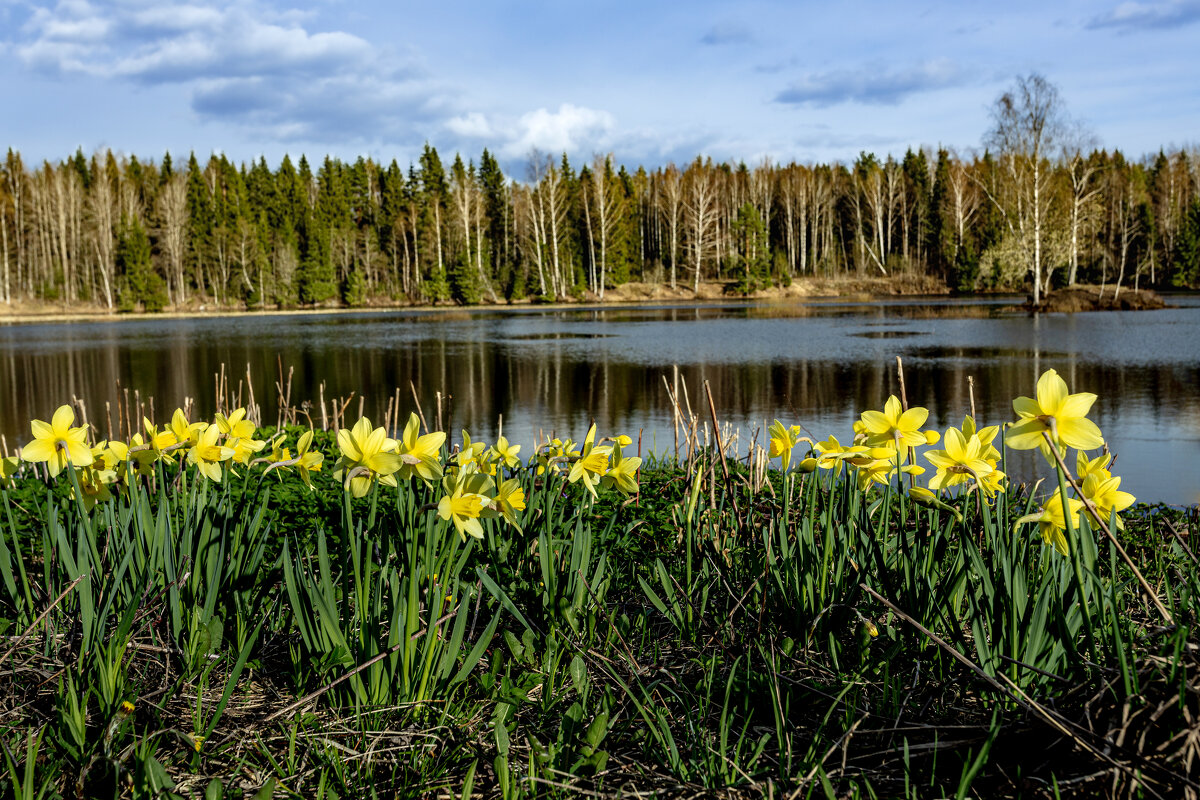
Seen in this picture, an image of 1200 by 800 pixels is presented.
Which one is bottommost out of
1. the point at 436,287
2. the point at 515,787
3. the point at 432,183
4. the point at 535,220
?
the point at 515,787

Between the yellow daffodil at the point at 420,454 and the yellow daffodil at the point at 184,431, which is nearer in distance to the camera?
the yellow daffodil at the point at 420,454

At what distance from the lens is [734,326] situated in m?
27.6

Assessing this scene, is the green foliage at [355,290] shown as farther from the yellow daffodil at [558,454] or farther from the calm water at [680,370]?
the yellow daffodil at [558,454]

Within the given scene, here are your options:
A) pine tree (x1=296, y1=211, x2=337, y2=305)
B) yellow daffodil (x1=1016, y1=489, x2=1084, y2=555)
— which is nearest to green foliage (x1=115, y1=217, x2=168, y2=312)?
pine tree (x1=296, y1=211, x2=337, y2=305)

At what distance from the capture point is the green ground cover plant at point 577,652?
1653 mm

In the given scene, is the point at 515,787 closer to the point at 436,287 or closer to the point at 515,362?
the point at 515,362

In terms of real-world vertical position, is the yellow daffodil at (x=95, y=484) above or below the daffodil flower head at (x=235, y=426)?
below

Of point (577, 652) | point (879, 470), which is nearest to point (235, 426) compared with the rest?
point (577, 652)

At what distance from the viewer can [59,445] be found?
91.4 inches

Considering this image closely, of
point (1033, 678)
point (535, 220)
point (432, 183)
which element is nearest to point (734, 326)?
point (535, 220)

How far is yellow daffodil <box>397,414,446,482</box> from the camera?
193 centimetres

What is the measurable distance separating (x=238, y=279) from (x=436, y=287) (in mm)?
12100

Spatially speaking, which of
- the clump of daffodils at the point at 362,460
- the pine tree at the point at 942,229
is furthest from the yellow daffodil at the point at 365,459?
the pine tree at the point at 942,229

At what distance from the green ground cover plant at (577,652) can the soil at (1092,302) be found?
3271 centimetres
